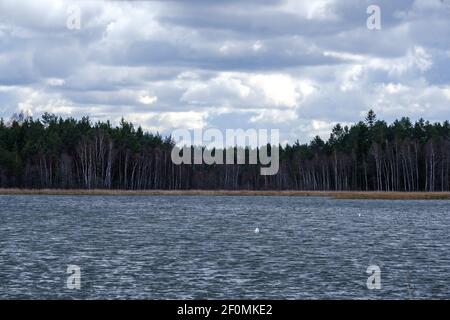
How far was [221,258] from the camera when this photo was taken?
39656mm

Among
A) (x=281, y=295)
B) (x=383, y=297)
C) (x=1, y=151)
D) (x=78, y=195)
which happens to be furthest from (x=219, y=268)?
(x=1, y=151)

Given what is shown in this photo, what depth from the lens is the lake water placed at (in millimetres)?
29516

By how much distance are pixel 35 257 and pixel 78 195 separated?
4152 inches

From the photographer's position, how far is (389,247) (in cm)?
4684

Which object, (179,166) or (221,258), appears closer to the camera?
(221,258)

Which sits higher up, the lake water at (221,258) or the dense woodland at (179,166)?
the dense woodland at (179,166)

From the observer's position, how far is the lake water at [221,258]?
29516 millimetres

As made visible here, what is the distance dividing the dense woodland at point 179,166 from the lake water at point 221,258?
84.0 metres

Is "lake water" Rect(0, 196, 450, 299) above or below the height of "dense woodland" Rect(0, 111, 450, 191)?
below

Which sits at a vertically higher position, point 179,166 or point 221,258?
point 179,166

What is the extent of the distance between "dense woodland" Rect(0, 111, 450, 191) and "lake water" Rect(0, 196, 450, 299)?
84.0 meters

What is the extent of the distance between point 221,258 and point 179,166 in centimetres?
13404

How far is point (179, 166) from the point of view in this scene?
17325cm
